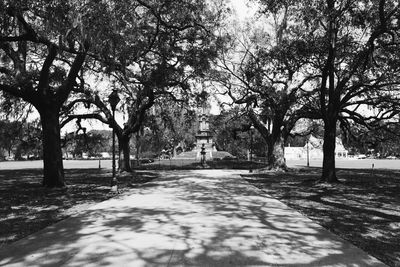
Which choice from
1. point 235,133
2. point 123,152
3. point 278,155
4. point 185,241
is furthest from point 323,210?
point 235,133

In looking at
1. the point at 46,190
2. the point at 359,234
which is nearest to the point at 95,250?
the point at 359,234

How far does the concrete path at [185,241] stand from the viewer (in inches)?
232

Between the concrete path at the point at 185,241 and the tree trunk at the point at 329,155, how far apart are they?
8832 mm

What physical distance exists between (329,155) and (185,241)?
14.3 m

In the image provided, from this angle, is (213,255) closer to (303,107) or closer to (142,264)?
(142,264)

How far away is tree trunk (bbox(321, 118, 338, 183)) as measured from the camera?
1925 centimetres

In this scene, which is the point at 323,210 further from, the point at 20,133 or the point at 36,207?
the point at 20,133

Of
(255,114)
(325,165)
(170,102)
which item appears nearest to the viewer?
(325,165)

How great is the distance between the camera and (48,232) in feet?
26.2

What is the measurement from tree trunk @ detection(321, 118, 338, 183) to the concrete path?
883 cm

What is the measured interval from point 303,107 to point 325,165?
351 inches

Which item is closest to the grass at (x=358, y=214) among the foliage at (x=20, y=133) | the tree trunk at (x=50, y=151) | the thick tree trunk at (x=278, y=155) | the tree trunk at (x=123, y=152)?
the tree trunk at (x=50, y=151)

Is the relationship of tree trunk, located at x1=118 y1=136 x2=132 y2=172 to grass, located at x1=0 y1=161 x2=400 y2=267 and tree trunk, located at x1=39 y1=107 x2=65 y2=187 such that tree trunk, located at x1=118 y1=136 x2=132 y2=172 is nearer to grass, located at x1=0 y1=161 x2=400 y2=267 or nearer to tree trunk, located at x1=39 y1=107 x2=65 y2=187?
tree trunk, located at x1=39 y1=107 x2=65 y2=187

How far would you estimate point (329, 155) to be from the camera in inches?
770
